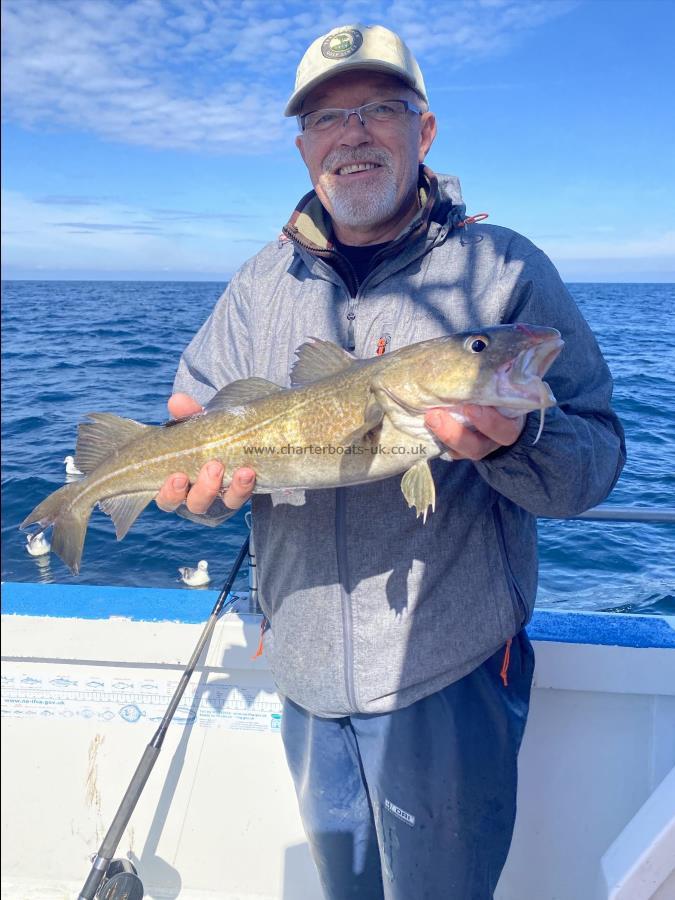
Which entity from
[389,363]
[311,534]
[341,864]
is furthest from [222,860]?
[389,363]

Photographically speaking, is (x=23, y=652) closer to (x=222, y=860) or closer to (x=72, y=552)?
(x=72, y=552)

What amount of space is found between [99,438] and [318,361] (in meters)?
1.20

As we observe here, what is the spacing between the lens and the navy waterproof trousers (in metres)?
2.44

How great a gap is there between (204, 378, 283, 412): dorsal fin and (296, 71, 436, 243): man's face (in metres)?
0.78

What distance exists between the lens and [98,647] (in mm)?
3555

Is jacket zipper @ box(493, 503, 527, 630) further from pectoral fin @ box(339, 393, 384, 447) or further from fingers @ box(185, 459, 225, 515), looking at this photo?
fingers @ box(185, 459, 225, 515)

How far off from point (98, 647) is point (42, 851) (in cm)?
128

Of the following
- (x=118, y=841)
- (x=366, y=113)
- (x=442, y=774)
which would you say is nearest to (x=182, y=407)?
(x=366, y=113)

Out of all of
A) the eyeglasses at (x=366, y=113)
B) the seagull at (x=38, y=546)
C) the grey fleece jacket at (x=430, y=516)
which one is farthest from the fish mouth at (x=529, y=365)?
the seagull at (x=38, y=546)

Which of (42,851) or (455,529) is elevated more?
(455,529)

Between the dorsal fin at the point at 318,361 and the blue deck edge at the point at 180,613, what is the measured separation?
1573 mm

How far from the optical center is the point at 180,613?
11.7ft

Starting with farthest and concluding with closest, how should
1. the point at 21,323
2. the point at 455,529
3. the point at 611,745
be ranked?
the point at 21,323 < the point at 611,745 < the point at 455,529

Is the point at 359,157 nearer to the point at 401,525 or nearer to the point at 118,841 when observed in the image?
the point at 401,525
